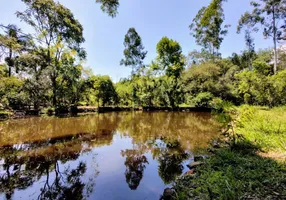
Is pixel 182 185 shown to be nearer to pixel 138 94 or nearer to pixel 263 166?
pixel 263 166

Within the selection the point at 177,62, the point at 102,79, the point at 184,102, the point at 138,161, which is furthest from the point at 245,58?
the point at 138,161

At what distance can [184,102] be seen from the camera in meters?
19.2

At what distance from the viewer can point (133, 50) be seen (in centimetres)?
2422

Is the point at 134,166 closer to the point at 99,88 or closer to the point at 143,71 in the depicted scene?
the point at 99,88

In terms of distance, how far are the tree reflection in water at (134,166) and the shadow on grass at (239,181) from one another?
100cm

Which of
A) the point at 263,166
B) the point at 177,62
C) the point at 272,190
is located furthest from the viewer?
the point at 177,62

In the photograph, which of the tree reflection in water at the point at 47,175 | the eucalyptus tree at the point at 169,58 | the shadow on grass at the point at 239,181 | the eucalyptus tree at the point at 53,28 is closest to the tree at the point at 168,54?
the eucalyptus tree at the point at 169,58

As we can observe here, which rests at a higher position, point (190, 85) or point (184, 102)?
point (190, 85)

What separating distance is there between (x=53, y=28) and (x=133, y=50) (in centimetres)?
1133

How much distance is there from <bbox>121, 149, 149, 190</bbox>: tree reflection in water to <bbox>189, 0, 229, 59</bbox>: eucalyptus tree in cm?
2082

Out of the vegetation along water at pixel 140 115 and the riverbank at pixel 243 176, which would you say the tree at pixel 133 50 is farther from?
the riverbank at pixel 243 176

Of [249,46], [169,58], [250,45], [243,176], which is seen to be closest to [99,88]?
[169,58]

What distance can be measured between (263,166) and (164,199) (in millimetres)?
1677

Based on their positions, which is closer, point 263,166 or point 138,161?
point 263,166
